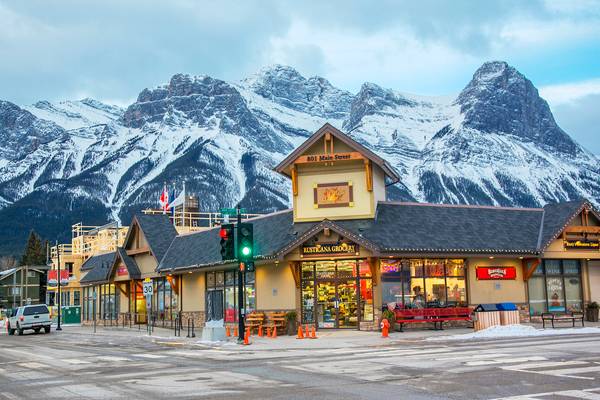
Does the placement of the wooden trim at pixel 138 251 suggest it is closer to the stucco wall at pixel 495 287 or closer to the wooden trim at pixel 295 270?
the wooden trim at pixel 295 270

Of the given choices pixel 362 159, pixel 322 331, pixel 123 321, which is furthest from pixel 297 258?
pixel 123 321

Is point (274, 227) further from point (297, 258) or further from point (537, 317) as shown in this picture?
point (537, 317)

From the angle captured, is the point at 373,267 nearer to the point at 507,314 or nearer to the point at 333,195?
the point at 333,195

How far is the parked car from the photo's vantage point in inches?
1811

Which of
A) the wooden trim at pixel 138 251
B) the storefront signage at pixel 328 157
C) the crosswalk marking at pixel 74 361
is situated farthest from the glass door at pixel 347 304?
the wooden trim at pixel 138 251

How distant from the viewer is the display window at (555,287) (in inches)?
1471

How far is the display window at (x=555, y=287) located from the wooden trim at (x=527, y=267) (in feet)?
1.85

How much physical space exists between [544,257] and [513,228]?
2.13 meters

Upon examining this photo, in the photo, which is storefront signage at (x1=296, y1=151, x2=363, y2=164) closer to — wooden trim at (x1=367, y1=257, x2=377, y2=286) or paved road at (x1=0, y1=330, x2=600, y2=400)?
wooden trim at (x1=367, y1=257, x2=377, y2=286)

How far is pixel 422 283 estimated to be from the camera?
35094 mm

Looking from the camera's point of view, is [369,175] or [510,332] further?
[369,175]

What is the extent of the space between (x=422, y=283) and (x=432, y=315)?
7.06ft

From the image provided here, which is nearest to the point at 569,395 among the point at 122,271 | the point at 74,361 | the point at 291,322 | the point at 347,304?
the point at 74,361

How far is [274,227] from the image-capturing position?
37.9 m
